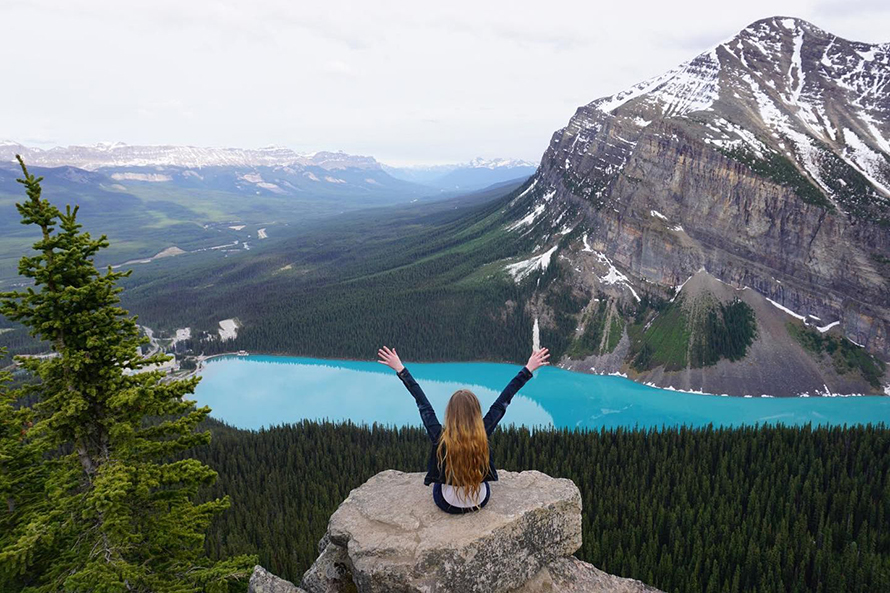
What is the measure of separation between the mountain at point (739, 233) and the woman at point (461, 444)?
123087 millimetres

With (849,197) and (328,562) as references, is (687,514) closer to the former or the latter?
(328,562)

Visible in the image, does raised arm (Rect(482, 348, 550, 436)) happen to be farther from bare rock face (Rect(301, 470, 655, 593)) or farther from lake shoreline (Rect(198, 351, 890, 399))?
lake shoreline (Rect(198, 351, 890, 399))

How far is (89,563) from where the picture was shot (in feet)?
44.5

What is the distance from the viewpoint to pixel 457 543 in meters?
12.9

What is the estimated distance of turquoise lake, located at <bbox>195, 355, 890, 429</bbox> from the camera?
348ft

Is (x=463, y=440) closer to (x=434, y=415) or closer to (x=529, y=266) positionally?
(x=434, y=415)

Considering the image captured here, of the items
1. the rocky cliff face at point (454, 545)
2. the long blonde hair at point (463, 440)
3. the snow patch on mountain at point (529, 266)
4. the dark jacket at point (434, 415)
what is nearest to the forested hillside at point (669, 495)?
the rocky cliff face at point (454, 545)

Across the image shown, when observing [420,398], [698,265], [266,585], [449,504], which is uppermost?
[420,398]

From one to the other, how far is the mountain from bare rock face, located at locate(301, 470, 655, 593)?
11999cm

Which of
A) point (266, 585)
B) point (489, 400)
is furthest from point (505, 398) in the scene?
point (489, 400)

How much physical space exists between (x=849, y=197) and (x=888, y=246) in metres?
15.4

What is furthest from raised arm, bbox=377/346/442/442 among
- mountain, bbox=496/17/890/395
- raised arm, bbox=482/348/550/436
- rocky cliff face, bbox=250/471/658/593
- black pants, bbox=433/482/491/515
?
mountain, bbox=496/17/890/395

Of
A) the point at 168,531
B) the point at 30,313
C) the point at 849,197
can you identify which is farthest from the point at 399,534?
the point at 849,197

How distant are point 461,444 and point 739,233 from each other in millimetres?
153304
